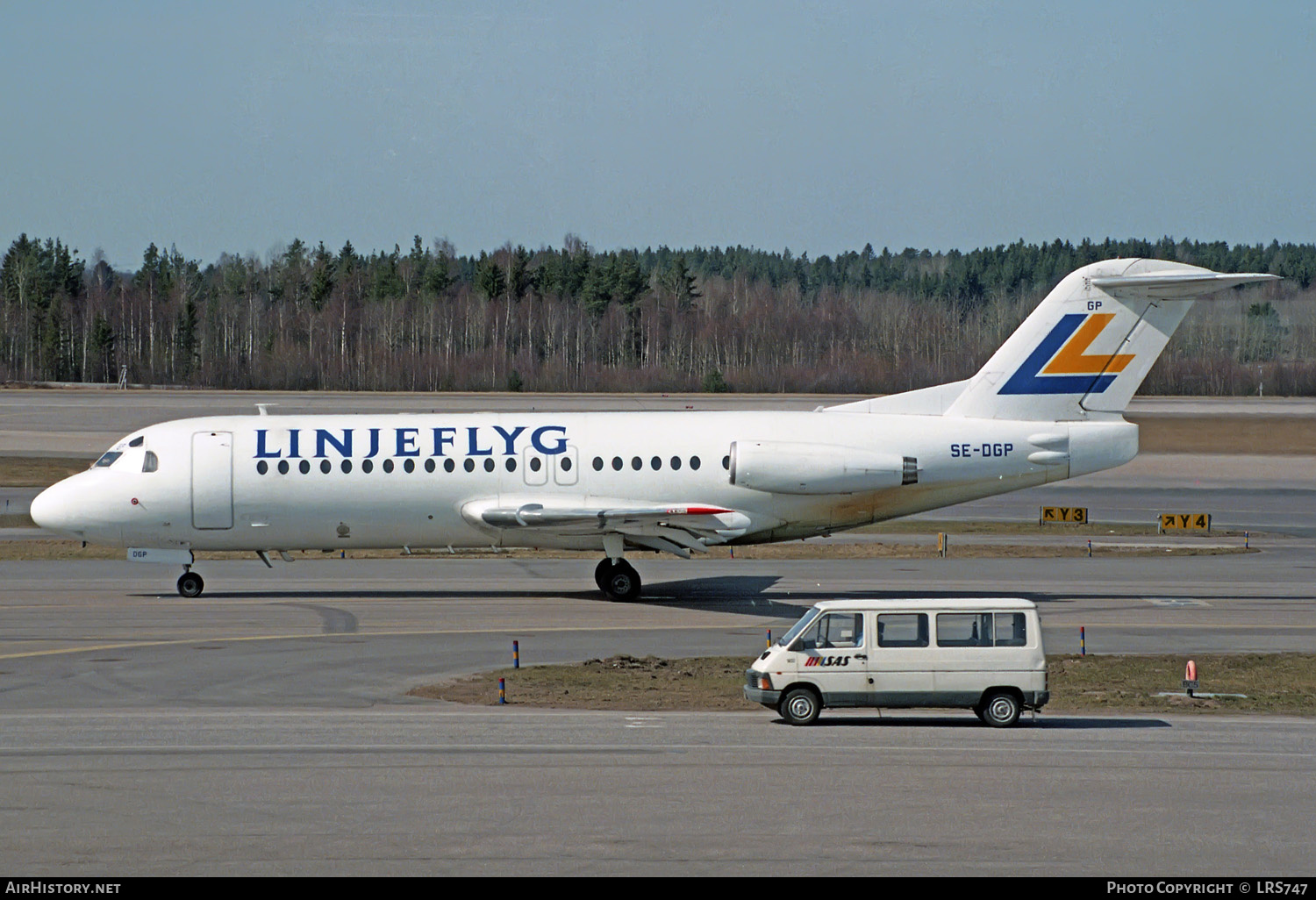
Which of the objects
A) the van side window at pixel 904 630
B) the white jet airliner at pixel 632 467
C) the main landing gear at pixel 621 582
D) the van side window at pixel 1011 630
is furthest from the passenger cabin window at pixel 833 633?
the main landing gear at pixel 621 582

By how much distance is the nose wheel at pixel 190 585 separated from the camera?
33.3 m

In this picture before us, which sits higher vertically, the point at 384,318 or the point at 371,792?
the point at 384,318

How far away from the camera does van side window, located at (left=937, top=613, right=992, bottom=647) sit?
1917 cm

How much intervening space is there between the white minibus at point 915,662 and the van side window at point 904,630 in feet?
0.04

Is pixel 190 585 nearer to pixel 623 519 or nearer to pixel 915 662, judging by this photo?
pixel 623 519

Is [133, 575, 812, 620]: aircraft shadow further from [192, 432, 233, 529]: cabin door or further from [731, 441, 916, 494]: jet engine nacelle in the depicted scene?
[731, 441, 916, 494]: jet engine nacelle

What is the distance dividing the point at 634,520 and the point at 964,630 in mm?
13707

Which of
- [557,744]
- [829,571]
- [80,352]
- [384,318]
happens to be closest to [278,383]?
[384,318]

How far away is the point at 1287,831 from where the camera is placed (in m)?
13.4

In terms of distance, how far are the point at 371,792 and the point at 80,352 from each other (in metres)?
148

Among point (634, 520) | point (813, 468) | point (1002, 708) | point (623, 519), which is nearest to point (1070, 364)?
point (813, 468)

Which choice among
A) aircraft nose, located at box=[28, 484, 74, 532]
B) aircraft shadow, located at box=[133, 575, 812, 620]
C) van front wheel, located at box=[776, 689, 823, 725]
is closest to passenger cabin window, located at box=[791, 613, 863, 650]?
van front wheel, located at box=[776, 689, 823, 725]

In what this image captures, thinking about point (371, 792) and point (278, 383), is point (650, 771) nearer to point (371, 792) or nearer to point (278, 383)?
point (371, 792)
